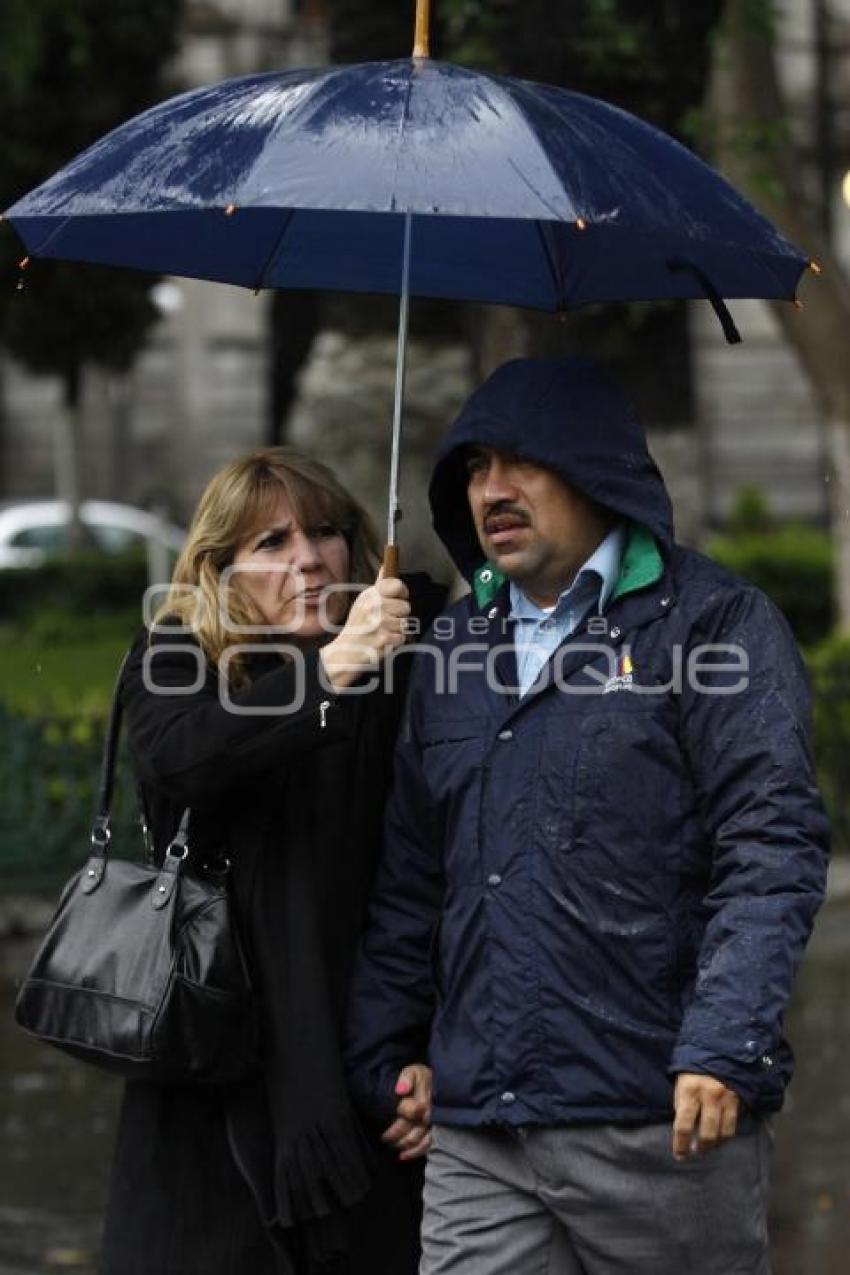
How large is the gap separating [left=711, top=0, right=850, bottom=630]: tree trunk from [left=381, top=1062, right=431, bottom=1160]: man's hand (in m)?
6.05

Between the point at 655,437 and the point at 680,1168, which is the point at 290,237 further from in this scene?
the point at 655,437

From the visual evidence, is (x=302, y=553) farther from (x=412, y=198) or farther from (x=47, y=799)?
(x=47, y=799)

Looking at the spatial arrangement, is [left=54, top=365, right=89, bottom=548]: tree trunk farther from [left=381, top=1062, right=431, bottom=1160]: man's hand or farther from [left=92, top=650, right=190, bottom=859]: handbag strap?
[left=381, top=1062, right=431, bottom=1160]: man's hand

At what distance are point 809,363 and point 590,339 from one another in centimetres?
373

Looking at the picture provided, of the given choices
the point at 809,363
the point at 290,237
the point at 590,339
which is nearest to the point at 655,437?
the point at 590,339

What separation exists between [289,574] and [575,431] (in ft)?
1.96

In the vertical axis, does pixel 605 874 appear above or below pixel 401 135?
below

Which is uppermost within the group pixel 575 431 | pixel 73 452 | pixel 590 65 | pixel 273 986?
pixel 590 65

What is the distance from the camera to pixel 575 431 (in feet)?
12.6

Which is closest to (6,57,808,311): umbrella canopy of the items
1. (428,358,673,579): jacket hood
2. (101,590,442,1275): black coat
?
(428,358,673,579): jacket hood

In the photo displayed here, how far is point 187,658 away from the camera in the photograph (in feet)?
13.6

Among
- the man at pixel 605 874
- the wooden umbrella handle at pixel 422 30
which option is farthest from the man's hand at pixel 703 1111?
the wooden umbrella handle at pixel 422 30

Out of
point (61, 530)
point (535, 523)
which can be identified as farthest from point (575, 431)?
point (61, 530)

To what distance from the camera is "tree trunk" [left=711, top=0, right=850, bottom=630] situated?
10242 millimetres
